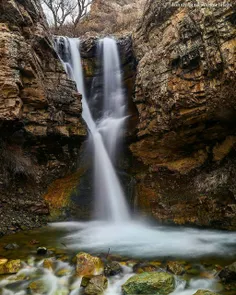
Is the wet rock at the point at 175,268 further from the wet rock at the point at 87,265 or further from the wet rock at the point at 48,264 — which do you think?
the wet rock at the point at 48,264

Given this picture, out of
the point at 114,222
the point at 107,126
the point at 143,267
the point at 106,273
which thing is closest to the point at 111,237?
the point at 114,222

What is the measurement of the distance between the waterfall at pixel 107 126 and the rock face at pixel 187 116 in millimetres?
1008

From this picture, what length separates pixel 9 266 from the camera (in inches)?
217

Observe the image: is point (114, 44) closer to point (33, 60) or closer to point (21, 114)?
point (33, 60)

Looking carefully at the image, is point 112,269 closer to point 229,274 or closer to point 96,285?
point 96,285

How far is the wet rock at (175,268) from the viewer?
17.4 ft

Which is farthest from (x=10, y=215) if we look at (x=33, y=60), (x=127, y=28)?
(x=127, y=28)

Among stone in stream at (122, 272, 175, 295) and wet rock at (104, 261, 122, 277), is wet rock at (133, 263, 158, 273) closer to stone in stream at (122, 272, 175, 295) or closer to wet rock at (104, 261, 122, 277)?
wet rock at (104, 261, 122, 277)

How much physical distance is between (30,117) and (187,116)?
5.83m

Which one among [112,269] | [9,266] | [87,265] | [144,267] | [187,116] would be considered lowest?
[144,267]

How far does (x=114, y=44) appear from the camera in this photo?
15.6m

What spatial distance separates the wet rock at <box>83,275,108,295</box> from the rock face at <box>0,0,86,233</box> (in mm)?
4288

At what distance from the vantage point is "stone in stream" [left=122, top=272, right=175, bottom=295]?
4.56 metres

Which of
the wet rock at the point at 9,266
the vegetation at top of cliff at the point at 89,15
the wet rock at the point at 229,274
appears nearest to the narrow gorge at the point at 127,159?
the wet rock at the point at 9,266
